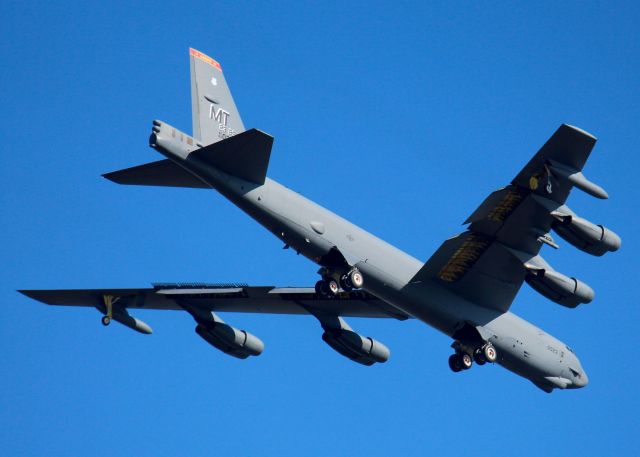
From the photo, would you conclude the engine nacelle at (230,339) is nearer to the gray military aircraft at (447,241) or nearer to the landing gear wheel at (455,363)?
the gray military aircraft at (447,241)

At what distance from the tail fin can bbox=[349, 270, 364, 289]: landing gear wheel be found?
168 inches

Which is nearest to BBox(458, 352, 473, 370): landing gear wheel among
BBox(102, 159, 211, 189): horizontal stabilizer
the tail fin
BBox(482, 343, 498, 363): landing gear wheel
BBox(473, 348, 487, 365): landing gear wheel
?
BBox(473, 348, 487, 365): landing gear wheel

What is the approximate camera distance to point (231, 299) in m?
29.8

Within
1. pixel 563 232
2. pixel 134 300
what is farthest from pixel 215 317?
pixel 563 232

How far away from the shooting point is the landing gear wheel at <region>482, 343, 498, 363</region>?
25594 millimetres

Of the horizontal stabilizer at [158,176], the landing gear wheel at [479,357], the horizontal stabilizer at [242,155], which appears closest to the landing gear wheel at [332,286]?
the horizontal stabilizer at [242,155]

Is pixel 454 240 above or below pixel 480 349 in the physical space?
above

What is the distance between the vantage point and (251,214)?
76.1 ft

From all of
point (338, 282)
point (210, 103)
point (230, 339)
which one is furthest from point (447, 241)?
point (230, 339)

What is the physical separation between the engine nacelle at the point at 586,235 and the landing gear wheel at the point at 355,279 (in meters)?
4.46

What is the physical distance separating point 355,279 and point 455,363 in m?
3.93

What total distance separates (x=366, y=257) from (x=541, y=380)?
19.9 feet

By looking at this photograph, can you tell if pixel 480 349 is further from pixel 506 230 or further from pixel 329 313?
pixel 329 313

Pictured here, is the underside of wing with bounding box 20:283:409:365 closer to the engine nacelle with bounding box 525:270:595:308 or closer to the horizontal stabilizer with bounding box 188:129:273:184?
the engine nacelle with bounding box 525:270:595:308
